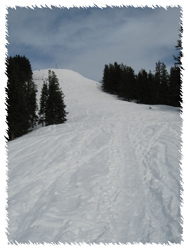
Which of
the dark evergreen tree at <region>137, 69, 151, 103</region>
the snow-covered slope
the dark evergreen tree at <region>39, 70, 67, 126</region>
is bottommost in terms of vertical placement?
the snow-covered slope

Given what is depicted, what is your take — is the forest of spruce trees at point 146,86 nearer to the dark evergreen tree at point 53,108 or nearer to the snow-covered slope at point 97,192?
the dark evergreen tree at point 53,108

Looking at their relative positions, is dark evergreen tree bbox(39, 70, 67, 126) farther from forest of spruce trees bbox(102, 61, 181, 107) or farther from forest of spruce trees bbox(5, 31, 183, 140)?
forest of spruce trees bbox(102, 61, 181, 107)

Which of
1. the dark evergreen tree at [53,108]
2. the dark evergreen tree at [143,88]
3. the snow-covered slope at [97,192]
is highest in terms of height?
the dark evergreen tree at [143,88]

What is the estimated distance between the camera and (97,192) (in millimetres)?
7027

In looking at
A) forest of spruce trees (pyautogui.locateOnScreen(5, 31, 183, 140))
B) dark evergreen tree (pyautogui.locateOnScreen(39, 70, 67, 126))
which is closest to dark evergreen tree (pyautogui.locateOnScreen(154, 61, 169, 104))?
forest of spruce trees (pyautogui.locateOnScreen(5, 31, 183, 140))

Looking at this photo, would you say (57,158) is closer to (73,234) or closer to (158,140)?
(73,234)

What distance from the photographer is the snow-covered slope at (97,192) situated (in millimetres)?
5094

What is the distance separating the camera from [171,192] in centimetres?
654

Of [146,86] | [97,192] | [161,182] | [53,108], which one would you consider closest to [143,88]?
[146,86]

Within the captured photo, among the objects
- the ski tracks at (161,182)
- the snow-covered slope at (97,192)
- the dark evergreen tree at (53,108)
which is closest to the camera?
the ski tracks at (161,182)

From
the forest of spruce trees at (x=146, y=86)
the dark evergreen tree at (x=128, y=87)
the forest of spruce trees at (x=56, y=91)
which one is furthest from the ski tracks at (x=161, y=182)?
the dark evergreen tree at (x=128, y=87)

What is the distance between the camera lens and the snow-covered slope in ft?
16.7

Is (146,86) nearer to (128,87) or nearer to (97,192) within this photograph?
(128,87)

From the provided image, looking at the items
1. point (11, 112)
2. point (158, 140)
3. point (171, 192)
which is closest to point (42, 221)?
point (171, 192)
